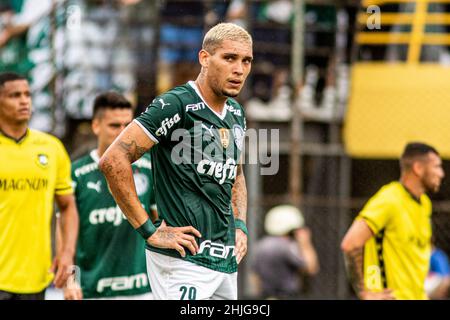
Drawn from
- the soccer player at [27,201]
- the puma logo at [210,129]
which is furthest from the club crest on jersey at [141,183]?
the puma logo at [210,129]

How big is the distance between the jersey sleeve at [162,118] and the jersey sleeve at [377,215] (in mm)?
2858

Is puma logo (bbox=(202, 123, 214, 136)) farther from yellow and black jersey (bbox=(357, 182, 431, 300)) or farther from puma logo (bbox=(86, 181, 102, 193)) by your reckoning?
puma logo (bbox=(86, 181, 102, 193))

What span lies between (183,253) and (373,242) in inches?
117

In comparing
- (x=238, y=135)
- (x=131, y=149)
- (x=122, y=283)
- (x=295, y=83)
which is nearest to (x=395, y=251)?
(x=122, y=283)

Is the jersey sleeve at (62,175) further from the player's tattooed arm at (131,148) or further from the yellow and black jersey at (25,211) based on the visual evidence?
the player's tattooed arm at (131,148)

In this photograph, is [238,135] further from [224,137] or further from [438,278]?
[438,278]

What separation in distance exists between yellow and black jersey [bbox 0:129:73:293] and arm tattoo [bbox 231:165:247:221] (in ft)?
7.51

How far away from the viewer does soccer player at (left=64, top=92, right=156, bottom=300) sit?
8914 mm

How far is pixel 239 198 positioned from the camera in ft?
22.8

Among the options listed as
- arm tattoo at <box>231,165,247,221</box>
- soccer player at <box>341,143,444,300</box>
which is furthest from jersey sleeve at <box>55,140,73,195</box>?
soccer player at <box>341,143,444,300</box>

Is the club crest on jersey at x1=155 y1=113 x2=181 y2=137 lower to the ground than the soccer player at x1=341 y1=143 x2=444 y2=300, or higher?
higher

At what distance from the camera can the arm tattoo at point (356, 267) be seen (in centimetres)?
845

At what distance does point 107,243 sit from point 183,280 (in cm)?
287
